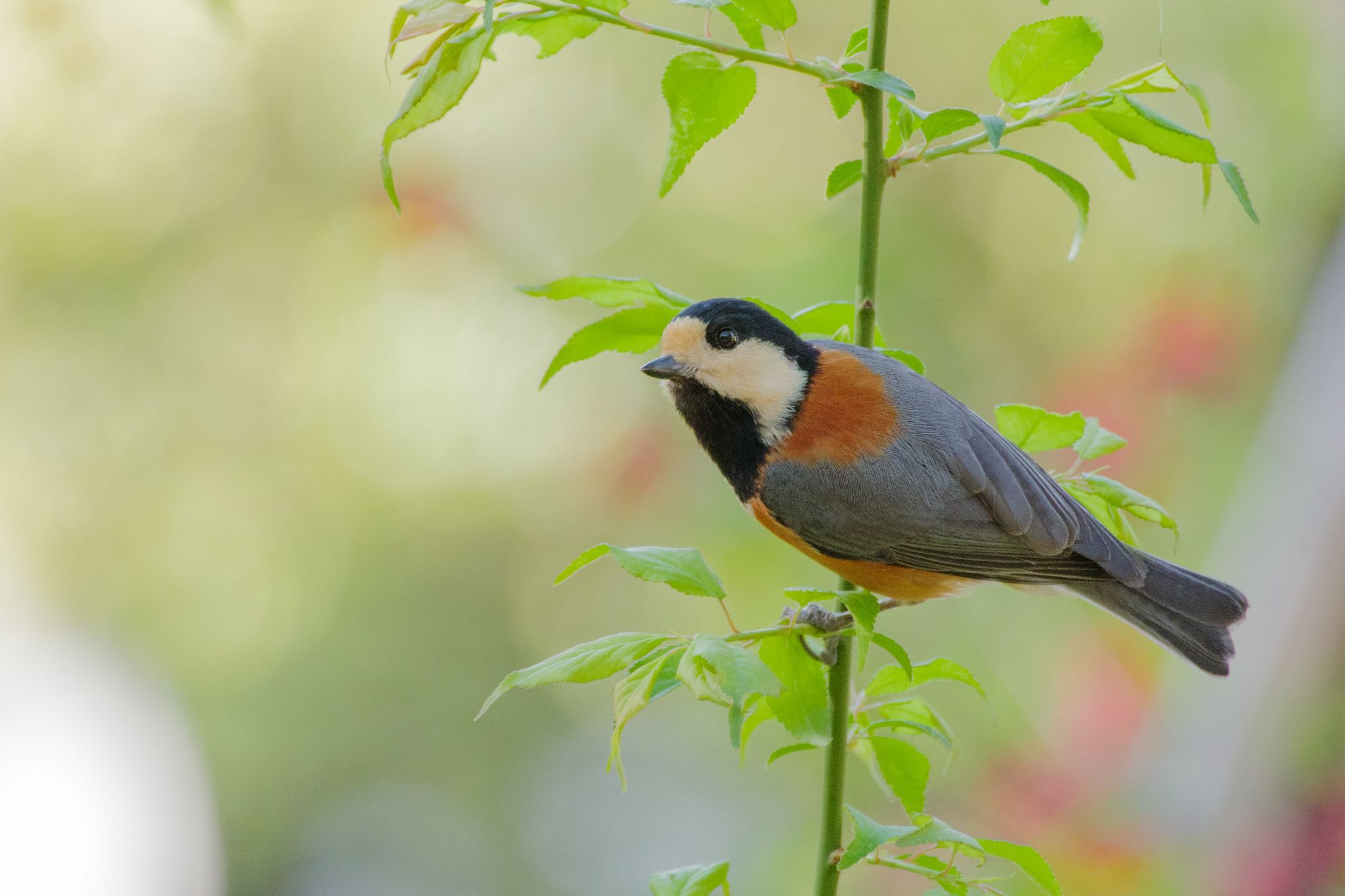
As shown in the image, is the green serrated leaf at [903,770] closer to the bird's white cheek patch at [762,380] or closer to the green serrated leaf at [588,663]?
the green serrated leaf at [588,663]

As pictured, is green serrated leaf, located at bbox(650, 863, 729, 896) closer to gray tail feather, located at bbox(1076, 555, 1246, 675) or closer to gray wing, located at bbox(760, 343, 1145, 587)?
gray wing, located at bbox(760, 343, 1145, 587)

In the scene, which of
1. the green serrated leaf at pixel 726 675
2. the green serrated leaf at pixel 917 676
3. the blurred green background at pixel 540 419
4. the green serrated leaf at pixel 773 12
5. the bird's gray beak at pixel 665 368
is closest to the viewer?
the green serrated leaf at pixel 726 675

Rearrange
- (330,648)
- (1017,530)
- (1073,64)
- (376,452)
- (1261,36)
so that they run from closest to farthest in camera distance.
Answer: (1073,64), (1017,530), (1261,36), (376,452), (330,648)

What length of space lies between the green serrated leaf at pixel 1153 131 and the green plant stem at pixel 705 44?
0.70ft

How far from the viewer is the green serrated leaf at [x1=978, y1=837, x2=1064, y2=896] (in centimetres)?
80

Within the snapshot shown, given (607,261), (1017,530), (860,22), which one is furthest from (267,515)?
(1017,530)

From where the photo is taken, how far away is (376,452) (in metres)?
3.33

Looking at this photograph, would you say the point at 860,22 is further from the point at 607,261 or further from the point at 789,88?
the point at 607,261

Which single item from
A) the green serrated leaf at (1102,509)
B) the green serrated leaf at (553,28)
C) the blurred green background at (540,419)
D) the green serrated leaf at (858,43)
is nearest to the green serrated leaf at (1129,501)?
the green serrated leaf at (1102,509)

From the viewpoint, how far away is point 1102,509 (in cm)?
96

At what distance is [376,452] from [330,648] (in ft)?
2.57

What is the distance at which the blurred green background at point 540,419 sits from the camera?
2398 millimetres

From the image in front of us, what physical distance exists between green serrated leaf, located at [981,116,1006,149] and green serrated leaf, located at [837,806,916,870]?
1.40 ft

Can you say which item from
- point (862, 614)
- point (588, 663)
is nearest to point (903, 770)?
point (862, 614)
